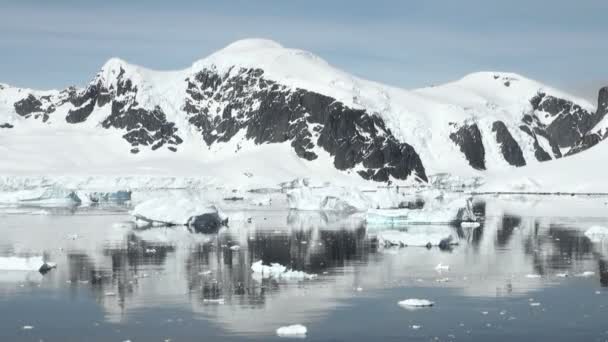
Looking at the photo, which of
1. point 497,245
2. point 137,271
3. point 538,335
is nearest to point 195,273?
point 137,271

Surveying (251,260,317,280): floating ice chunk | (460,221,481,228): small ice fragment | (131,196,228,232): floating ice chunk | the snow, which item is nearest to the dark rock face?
(131,196,228,232): floating ice chunk

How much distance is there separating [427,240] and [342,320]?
23212 millimetres

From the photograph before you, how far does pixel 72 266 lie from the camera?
4194cm

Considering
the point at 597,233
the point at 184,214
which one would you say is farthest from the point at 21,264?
the point at 597,233

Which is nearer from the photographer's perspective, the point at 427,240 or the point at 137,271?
the point at 137,271

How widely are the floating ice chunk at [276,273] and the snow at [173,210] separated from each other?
26513mm

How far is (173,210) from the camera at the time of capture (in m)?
67.4

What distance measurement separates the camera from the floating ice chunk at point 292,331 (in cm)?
2634

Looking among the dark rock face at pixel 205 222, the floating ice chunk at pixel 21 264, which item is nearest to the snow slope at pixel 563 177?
the dark rock face at pixel 205 222

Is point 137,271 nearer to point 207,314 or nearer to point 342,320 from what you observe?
point 207,314

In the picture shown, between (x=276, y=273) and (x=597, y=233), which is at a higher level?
(x=597, y=233)

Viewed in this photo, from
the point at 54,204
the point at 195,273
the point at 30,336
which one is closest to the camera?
the point at 30,336

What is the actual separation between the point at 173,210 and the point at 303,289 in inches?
1335

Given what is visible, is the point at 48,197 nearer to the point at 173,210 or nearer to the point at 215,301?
the point at 173,210
